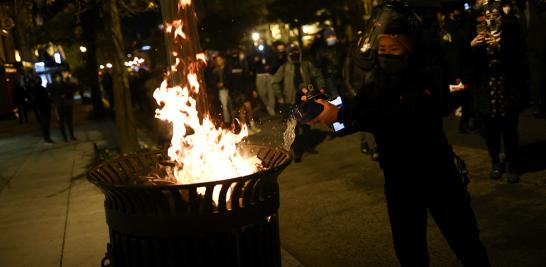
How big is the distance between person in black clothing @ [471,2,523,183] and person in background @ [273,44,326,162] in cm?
328

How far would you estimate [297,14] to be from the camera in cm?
2705

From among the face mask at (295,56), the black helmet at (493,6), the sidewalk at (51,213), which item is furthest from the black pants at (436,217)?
the face mask at (295,56)

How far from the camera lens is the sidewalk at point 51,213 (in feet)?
16.9

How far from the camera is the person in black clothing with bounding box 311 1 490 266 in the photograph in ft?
10.0

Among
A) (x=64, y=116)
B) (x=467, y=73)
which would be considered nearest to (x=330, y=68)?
(x=467, y=73)

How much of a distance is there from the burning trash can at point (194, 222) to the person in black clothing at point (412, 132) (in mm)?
635

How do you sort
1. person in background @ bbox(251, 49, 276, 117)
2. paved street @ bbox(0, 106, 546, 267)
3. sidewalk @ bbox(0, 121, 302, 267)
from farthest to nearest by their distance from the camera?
1. person in background @ bbox(251, 49, 276, 117)
2. sidewalk @ bbox(0, 121, 302, 267)
3. paved street @ bbox(0, 106, 546, 267)

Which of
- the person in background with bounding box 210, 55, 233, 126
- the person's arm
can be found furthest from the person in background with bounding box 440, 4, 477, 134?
the person in background with bounding box 210, 55, 233, 126

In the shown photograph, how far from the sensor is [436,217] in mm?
3193

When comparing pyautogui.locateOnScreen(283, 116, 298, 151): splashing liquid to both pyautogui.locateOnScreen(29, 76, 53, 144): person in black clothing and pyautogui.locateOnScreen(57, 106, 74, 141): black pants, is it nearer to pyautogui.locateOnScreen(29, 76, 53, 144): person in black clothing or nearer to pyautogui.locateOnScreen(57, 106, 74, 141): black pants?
pyautogui.locateOnScreen(57, 106, 74, 141): black pants

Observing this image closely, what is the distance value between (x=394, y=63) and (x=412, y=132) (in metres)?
Result: 0.41

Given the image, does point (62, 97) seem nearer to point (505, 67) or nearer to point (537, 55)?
point (537, 55)

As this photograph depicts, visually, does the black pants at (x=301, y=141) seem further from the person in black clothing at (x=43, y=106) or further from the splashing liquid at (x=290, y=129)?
the person in black clothing at (x=43, y=106)

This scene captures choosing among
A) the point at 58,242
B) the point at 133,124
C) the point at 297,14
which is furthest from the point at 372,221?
the point at 297,14
